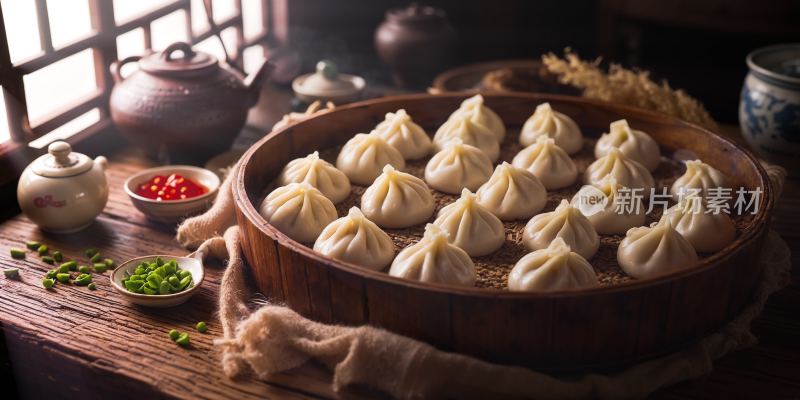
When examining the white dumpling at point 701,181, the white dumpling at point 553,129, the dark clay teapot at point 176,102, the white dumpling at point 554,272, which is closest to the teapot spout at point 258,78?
the dark clay teapot at point 176,102

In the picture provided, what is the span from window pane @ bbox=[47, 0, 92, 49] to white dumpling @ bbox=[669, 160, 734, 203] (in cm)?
246

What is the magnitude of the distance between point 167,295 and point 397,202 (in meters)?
0.75

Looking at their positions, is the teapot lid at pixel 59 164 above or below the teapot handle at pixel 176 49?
below

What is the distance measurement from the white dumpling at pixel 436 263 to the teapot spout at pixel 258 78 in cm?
142

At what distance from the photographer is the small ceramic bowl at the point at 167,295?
74.5 inches

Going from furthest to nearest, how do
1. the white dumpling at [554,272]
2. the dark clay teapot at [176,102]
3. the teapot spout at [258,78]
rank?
the teapot spout at [258,78], the dark clay teapot at [176,102], the white dumpling at [554,272]

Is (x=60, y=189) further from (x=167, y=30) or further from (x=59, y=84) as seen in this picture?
(x=167, y=30)

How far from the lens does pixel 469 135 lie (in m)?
2.51

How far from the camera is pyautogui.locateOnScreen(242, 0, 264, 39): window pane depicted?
3.98 meters

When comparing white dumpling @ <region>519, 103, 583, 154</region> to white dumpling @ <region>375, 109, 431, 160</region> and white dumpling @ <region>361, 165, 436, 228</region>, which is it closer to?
white dumpling @ <region>375, 109, 431, 160</region>

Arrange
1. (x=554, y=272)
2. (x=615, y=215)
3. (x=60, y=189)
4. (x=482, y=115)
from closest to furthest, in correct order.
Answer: (x=554, y=272) → (x=615, y=215) → (x=60, y=189) → (x=482, y=115)

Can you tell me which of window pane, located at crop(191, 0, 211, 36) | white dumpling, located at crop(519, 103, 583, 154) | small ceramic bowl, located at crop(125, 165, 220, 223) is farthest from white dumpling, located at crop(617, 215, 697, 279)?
window pane, located at crop(191, 0, 211, 36)

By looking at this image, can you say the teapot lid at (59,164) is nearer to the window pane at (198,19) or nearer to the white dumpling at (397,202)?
the white dumpling at (397,202)

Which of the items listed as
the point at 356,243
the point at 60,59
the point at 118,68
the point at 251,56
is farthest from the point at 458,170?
the point at 251,56
